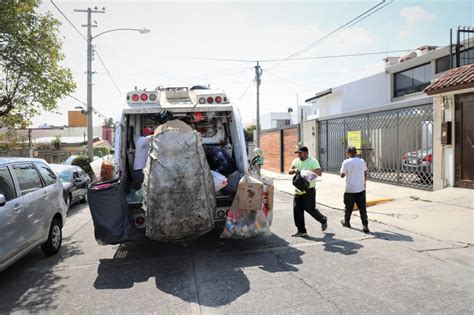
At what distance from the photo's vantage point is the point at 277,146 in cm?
2414

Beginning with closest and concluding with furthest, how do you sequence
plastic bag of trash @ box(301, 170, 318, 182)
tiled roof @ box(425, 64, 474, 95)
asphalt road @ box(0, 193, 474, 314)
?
asphalt road @ box(0, 193, 474, 314) → plastic bag of trash @ box(301, 170, 318, 182) → tiled roof @ box(425, 64, 474, 95)

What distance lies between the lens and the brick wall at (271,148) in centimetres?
2419

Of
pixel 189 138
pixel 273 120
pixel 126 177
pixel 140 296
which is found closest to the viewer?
pixel 140 296

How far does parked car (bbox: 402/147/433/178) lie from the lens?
1142cm

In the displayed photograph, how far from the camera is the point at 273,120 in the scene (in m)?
51.9

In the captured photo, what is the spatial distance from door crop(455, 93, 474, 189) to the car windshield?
11.0 m

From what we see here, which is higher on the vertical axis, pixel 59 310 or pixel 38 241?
pixel 38 241

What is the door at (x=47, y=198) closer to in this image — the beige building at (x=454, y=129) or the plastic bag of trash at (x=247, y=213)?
the plastic bag of trash at (x=247, y=213)

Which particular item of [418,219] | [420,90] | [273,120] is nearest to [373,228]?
[418,219]

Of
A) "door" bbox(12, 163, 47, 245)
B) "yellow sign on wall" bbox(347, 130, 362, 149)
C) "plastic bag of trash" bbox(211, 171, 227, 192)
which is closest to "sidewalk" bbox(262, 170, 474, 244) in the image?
"yellow sign on wall" bbox(347, 130, 362, 149)

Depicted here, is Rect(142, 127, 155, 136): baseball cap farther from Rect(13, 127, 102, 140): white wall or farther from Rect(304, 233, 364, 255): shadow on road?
Rect(13, 127, 102, 140): white wall

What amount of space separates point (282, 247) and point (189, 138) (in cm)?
238

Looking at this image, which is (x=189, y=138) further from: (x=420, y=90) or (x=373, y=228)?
(x=420, y=90)

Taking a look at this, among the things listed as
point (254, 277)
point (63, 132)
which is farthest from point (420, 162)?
point (63, 132)
